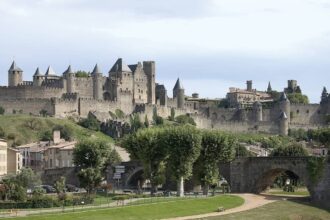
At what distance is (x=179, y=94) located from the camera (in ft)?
536

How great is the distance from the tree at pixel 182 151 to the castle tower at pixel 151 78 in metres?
75.9

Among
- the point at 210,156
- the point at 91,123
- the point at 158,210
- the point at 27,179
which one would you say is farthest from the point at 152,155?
the point at 91,123

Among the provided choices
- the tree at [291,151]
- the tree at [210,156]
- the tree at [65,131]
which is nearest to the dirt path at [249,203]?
the tree at [210,156]

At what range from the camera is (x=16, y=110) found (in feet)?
430

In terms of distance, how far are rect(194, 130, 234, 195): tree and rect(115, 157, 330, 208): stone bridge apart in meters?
4.00

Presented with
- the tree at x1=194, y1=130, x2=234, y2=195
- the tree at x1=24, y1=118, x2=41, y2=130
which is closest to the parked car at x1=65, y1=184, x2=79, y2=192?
the tree at x1=194, y1=130, x2=234, y2=195

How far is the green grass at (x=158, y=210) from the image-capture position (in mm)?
55103

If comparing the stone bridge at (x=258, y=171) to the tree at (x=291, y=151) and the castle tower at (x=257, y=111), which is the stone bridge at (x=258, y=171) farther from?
the castle tower at (x=257, y=111)

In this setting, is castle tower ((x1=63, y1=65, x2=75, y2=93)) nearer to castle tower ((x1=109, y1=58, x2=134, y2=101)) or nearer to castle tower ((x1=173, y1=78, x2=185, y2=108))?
castle tower ((x1=109, y1=58, x2=134, y2=101))

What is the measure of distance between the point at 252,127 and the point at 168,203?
100m

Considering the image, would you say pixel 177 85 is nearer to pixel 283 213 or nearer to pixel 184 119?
pixel 184 119

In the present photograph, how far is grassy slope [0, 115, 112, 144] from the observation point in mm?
117938

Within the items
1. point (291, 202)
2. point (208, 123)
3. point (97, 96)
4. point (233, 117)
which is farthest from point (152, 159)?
point (233, 117)

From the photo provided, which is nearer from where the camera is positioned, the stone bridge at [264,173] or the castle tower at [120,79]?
the stone bridge at [264,173]
